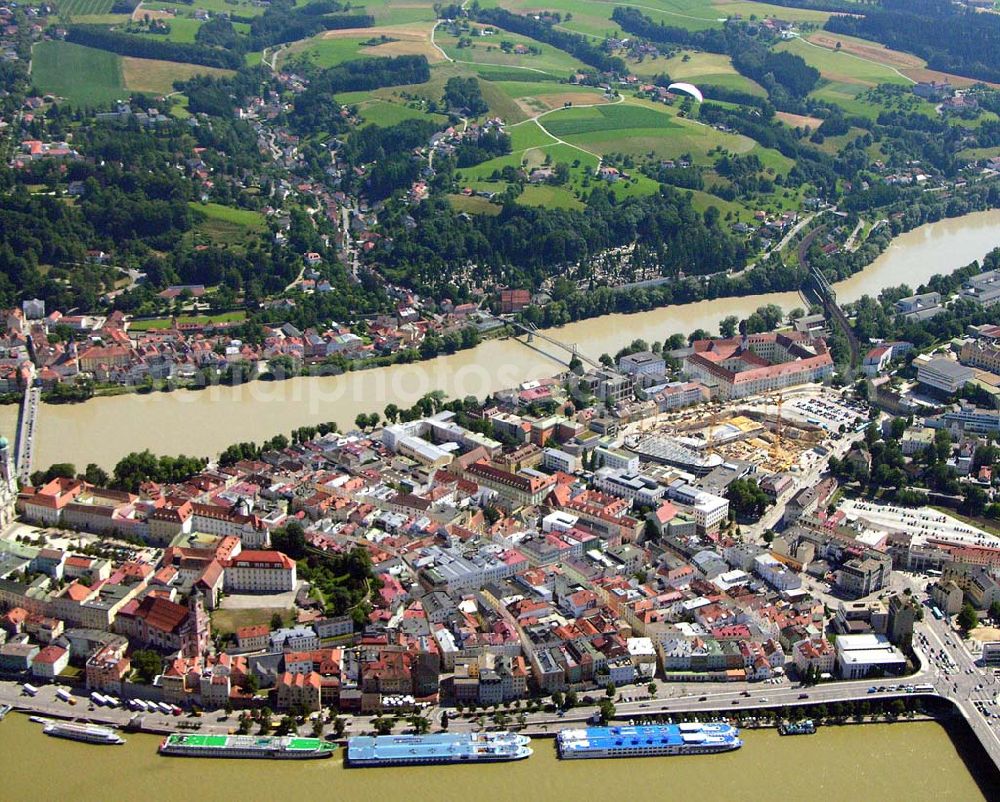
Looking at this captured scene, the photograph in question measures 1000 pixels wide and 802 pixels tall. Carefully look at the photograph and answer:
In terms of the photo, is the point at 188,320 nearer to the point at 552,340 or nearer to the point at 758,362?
the point at 552,340

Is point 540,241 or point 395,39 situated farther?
point 395,39

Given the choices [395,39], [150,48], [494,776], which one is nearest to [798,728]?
[494,776]

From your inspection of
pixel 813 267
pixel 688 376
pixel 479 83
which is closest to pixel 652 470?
pixel 688 376

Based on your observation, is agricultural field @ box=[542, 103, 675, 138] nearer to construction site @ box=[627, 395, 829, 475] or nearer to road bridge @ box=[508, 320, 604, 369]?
road bridge @ box=[508, 320, 604, 369]

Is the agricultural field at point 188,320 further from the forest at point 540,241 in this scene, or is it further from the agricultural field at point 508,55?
the agricultural field at point 508,55

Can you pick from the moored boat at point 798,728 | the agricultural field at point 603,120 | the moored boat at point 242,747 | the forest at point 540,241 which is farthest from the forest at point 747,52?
the moored boat at point 242,747

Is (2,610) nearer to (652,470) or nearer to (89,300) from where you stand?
(652,470)

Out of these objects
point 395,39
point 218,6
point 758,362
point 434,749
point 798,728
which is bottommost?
point 218,6
